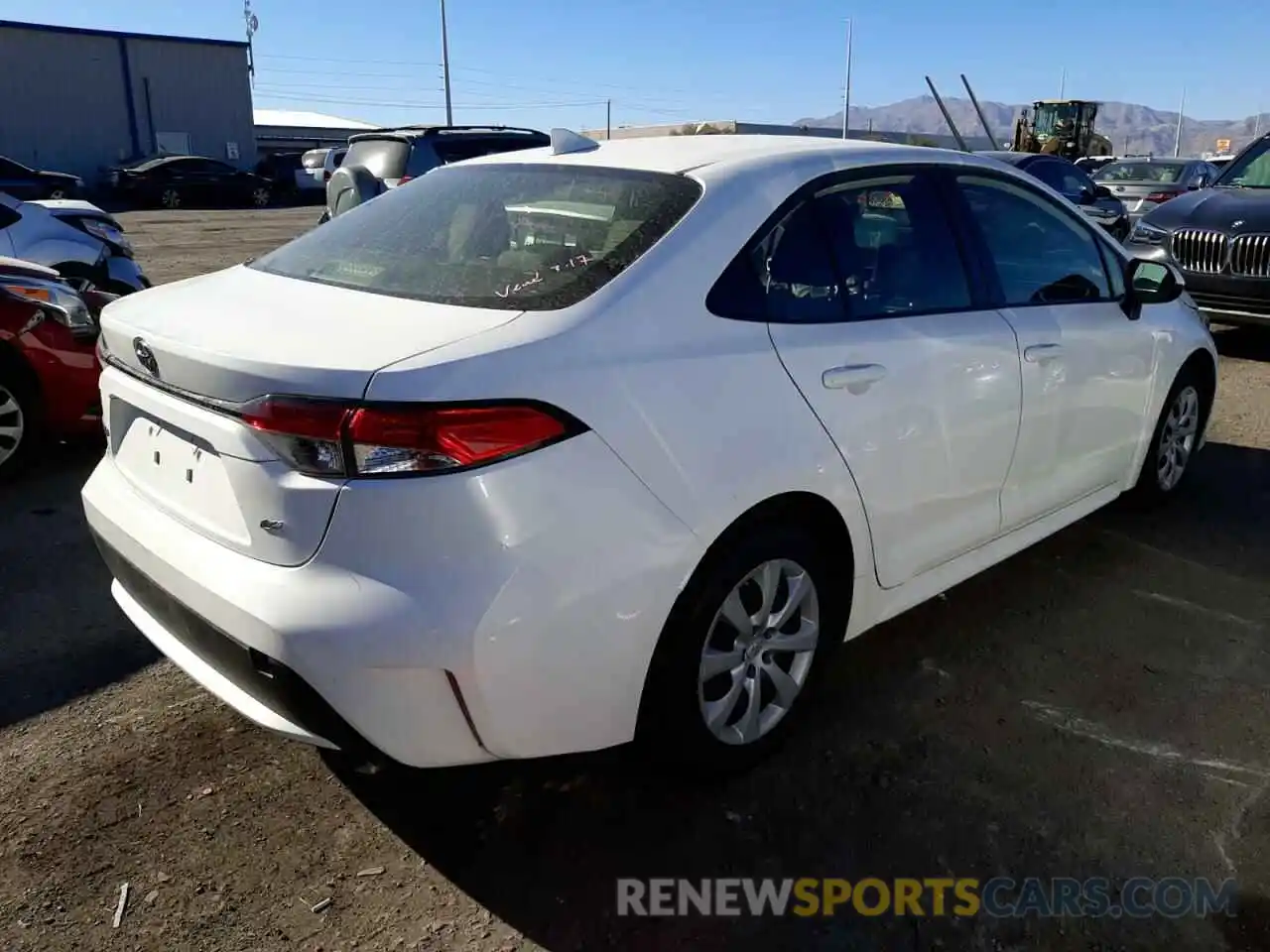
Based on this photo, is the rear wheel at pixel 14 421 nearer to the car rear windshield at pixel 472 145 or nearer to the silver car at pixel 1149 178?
the car rear windshield at pixel 472 145

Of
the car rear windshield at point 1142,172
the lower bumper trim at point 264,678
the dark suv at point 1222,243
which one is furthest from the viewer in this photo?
the car rear windshield at point 1142,172

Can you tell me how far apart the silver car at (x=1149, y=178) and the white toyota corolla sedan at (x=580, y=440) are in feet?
48.6

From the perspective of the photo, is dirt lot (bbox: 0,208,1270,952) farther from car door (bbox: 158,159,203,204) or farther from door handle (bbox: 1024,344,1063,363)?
car door (bbox: 158,159,203,204)

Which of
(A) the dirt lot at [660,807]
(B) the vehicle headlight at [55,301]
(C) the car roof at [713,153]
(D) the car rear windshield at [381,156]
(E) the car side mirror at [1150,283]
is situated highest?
(D) the car rear windshield at [381,156]

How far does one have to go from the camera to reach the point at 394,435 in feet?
6.70

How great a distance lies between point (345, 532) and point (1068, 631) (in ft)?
8.94

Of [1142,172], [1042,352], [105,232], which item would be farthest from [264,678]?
[1142,172]

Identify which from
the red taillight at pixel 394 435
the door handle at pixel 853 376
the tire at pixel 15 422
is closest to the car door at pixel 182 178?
the tire at pixel 15 422

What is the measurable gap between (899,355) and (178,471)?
1.92 meters

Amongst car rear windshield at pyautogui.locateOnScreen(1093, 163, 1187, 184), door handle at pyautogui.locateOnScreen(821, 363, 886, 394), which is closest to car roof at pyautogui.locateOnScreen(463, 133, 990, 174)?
door handle at pyautogui.locateOnScreen(821, 363, 886, 394)

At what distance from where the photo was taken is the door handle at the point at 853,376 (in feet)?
8.91

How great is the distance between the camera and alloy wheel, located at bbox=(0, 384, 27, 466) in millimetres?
5062

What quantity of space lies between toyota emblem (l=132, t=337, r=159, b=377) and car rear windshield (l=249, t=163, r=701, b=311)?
0.48 metres

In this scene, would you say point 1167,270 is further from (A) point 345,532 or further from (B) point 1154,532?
(A) point 345,532
